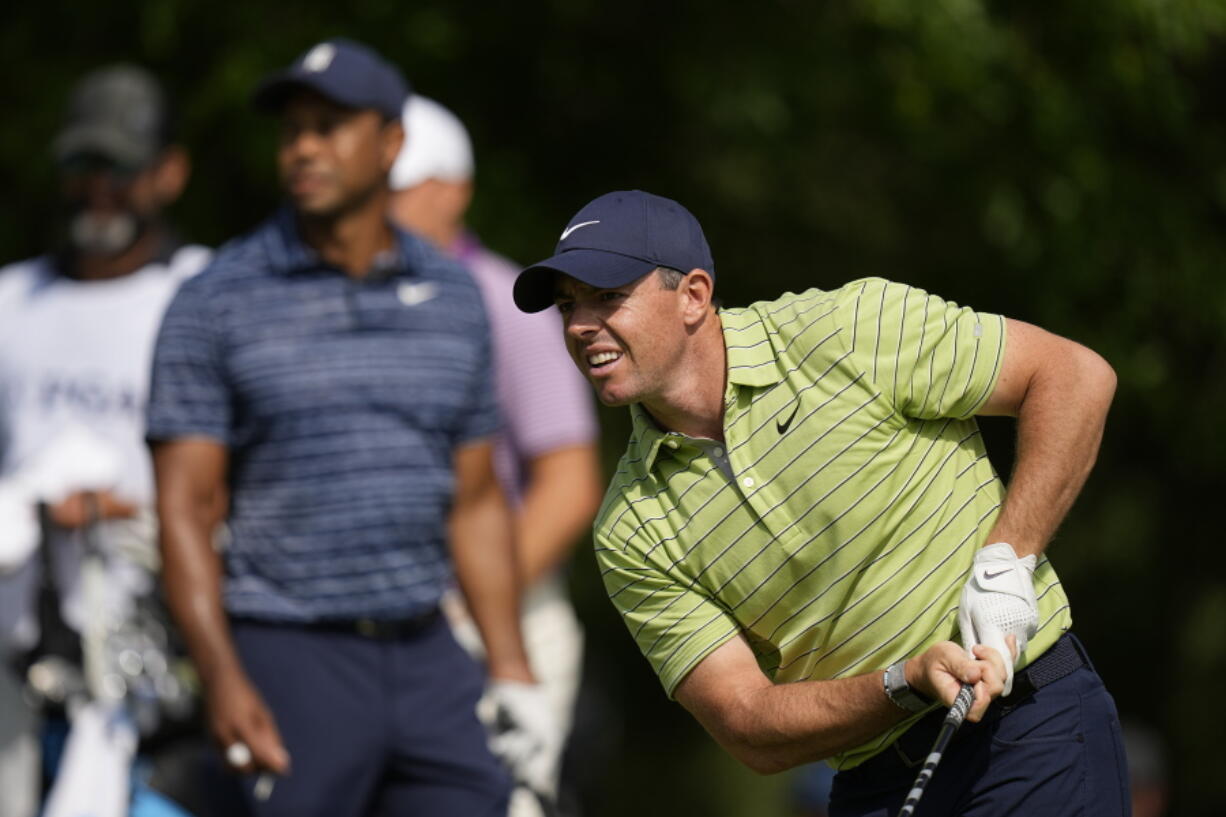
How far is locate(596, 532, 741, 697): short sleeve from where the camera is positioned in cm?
404

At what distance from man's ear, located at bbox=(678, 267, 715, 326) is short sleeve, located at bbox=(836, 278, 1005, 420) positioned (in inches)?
11.4

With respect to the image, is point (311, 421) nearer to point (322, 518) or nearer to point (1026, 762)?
point (322, 518)

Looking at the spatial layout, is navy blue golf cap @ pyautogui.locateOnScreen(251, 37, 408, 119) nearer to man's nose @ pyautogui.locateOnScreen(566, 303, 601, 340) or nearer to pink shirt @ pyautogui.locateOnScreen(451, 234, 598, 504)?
pink shirt @ pyautogui.locateOnScreen(451, 234, 598, 504)

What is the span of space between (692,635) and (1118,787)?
84 cm

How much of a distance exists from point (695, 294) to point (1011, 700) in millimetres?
955

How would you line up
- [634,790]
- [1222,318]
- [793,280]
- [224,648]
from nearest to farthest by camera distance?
1. [224,648]
2. [1222,318]
3. [793,280]
4. [634,790]

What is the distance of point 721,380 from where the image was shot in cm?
412

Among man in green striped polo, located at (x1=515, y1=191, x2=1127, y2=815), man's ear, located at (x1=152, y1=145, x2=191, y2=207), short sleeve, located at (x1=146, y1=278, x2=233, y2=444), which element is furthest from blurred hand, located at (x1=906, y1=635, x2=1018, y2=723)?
man's ear, located at (x1=152, y1=145, x2=191, y2=207)

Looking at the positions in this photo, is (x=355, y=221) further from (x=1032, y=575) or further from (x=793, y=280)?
(x=793, y=280)

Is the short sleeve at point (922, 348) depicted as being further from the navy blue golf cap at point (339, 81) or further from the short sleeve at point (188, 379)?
the navy blue golf cap at point (339, 81)

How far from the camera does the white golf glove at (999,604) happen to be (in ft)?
12.2

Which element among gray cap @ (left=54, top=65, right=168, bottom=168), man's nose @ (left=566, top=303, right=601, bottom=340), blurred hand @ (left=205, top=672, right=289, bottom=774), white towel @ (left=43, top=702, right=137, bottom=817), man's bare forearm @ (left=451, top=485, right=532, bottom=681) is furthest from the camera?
gray cap @ (left=54, top=65, right=168, bottom=168)

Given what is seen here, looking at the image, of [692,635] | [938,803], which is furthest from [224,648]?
[938,803]

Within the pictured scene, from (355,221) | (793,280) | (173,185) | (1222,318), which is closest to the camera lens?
(355,221)
